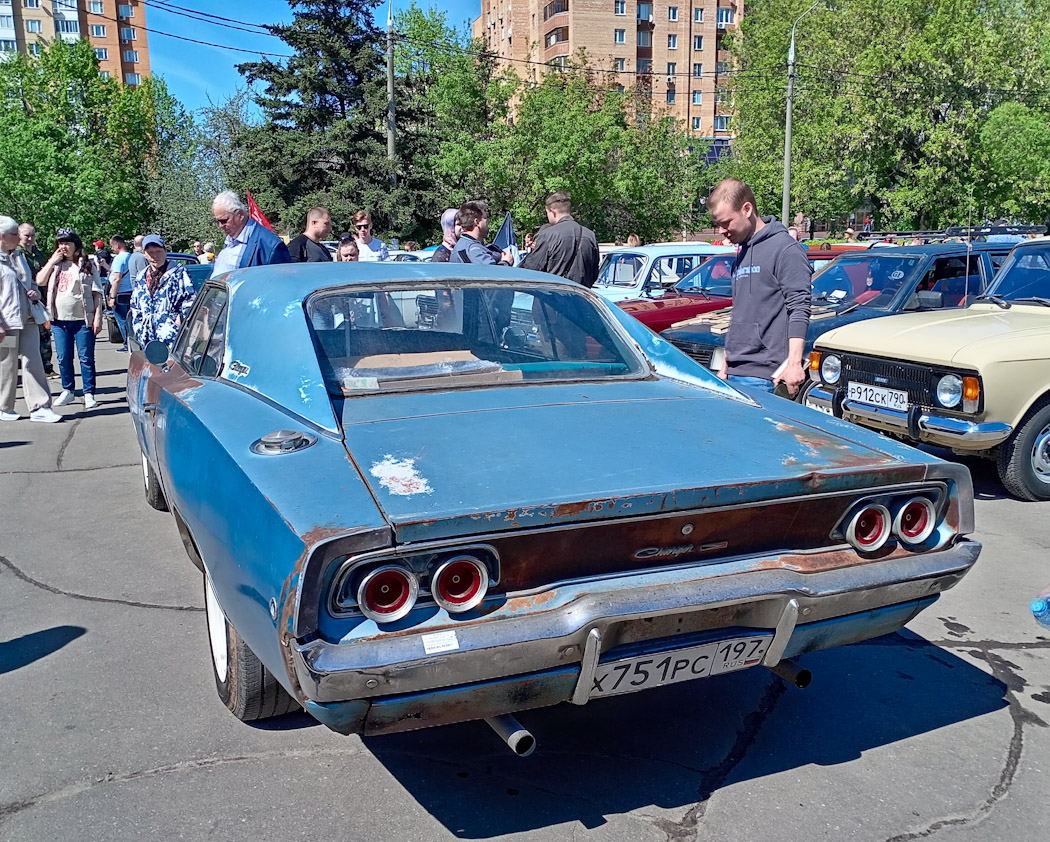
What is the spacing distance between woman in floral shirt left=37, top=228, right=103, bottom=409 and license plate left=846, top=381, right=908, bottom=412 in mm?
7470

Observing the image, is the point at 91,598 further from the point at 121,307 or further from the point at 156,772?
the point at 121,307

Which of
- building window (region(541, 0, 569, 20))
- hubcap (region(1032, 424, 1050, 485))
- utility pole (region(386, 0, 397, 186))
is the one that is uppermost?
building window (region(541, 0, 569, 20))

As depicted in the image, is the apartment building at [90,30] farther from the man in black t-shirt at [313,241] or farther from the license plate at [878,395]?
the license plate at [878,395]

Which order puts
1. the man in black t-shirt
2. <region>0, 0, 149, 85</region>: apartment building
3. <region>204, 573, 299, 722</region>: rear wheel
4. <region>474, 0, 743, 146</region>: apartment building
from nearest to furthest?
<region>204, 573, 299, 722</region>: rear wheel → the man in black t-shirt → <region>474, 0, 743, 146</region>: apartment building → <region>0, 0, 149, 85</region>: apartment building

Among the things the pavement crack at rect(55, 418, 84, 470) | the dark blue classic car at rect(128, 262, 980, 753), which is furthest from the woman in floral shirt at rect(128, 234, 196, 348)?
the dark blue classic car at rect(128, 262, 980, 753)

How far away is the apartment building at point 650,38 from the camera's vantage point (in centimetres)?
7675

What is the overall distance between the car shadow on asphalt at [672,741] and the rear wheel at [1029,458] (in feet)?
8.92

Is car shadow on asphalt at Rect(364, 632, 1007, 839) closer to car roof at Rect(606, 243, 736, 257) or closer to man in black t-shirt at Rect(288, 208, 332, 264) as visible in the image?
man in black t-shirt at Rect(288, 208, 332, 264)

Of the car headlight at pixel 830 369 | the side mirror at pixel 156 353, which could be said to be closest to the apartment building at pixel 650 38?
the car headlight at pixel 830 369

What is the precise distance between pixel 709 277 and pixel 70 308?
712 cm

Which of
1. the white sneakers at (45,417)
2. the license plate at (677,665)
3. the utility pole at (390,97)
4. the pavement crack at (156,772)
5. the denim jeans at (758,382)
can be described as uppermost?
the utility pole at (390,97)

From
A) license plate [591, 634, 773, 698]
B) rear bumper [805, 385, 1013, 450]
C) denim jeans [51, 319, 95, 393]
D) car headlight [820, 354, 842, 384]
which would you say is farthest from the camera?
denim jeans [51, 319, 95, 393]

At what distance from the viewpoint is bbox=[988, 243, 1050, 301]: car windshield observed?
7219mm

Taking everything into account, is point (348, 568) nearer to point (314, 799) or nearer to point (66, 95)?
point (314, 799)
